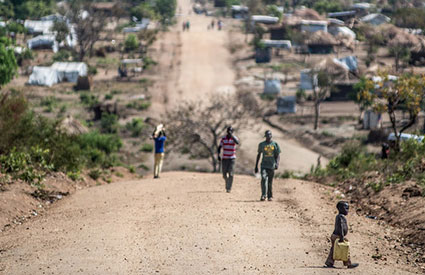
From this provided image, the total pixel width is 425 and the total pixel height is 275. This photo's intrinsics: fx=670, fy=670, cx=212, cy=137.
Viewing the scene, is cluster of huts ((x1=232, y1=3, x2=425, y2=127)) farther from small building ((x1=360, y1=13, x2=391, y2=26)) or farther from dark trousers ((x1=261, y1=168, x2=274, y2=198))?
dark trousers ((x1=261, y1=168, x2=274, y2=198))

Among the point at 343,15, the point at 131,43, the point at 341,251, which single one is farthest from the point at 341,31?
the point at 341,251

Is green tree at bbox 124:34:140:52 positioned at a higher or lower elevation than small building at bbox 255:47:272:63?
higher

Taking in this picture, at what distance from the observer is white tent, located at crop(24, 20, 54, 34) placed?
70.9 m

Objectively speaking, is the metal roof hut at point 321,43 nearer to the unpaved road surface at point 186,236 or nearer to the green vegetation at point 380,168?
the green vegetation at point 380,168

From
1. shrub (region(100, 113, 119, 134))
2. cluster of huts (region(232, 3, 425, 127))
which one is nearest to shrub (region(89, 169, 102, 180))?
shrub (region(100, 113, 119, 134))

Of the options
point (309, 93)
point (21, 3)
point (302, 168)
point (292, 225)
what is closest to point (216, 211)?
point (292, 225)

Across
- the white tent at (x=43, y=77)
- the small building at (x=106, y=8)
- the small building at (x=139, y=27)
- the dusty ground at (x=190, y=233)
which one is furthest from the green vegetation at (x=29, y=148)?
the small building at (x=106, y=8)

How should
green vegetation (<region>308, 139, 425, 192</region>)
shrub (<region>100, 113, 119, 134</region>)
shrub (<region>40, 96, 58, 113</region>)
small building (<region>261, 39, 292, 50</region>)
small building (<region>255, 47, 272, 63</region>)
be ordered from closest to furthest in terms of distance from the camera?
green vegetation (<region>308, 139, 425, 192</region>), shrub (<region>100, 113, 119, 134</region>), shrub (<region>40, 96, 58, 113</region>), small building (<region>255, 47, 272, 63</region>), small building (<region>261, 39, 292, 50</region>)

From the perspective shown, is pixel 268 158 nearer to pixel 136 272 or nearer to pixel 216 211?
pixel 216 211

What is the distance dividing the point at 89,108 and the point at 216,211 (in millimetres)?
31445

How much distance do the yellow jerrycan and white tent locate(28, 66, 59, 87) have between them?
43683 mm

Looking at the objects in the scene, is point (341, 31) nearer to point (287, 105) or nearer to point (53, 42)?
point (287, 105)

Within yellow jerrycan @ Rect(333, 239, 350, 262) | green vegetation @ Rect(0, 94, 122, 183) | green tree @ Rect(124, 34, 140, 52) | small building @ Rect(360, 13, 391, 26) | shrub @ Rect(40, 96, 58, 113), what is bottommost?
shrub @ Rect(40, 96, 58, 113)

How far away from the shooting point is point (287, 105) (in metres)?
43.8
